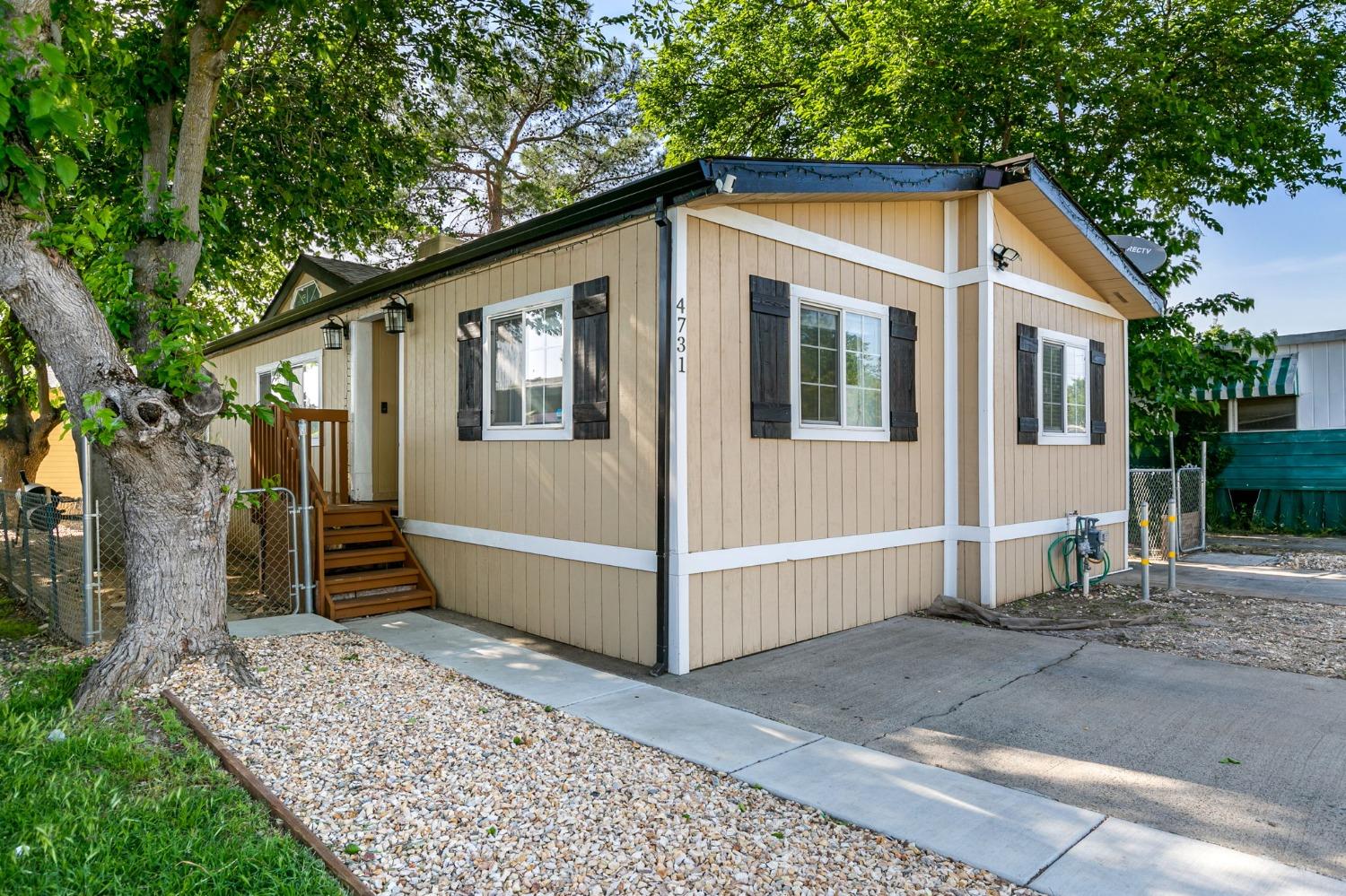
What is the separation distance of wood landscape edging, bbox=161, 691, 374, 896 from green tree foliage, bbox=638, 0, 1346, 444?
36.5ft

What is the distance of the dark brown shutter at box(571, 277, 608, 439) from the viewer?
213 inches

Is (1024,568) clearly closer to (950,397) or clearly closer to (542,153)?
(950,397)

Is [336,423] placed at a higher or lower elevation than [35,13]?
lower

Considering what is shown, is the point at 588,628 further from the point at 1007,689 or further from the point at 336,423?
the point at 336,423

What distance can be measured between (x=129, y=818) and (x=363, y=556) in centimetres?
434

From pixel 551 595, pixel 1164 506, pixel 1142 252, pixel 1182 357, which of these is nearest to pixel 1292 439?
pixel 1164 506

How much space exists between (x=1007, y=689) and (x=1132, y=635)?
1.98m

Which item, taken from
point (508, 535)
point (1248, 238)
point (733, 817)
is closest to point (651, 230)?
point (508, 535)

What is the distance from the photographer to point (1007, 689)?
4648 millimetres

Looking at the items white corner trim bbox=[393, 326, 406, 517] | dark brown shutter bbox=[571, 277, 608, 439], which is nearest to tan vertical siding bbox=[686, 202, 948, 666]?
dark brown shutter bbox=[571, 277, 608, 439]

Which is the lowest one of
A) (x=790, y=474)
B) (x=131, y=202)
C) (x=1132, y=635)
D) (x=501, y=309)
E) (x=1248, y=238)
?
(x=1132, y=635)

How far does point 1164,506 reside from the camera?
10969mm

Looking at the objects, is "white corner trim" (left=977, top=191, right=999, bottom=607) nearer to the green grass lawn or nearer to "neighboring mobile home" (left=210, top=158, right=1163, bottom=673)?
"neighboring mobile home" (left=210, top=158, right=1163, bottom=673)

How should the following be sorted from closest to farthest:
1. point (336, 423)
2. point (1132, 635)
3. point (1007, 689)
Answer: point (1007, 689), point (1132, 635), point (336, 423)
